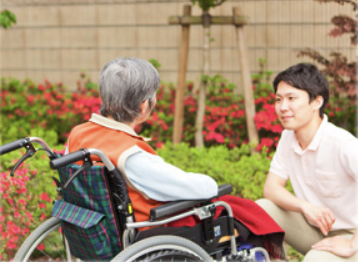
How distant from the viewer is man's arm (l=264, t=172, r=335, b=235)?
7.38 ft

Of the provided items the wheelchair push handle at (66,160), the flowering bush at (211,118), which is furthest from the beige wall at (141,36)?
the wheelchair push handle at (66,160)

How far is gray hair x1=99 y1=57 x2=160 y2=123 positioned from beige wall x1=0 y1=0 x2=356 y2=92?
3324mm

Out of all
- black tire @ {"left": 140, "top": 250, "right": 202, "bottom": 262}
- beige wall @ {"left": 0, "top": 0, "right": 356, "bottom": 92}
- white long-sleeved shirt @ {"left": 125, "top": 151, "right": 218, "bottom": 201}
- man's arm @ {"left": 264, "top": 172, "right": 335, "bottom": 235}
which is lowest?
black tire @ {"left": 140, "top": 250, "right": 202, "bottom": 262}

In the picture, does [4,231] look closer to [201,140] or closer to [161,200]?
[161,200]

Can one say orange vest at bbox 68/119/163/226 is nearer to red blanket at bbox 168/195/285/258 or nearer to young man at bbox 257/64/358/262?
red blanket at bbox 168/195/285/258

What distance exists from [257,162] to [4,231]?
176 centimetres

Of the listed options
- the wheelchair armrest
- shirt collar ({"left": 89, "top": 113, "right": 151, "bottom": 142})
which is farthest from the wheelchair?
shirt collar ({"left": 89, "top": 113, "right": 151, "bottom": 142})

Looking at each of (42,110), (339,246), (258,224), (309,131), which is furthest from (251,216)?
(42,110)

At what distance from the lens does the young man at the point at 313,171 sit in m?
2.26

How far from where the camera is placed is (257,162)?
12.5ft

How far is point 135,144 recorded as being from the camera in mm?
1938

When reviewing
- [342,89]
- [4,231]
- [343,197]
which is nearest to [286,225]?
[343,197]

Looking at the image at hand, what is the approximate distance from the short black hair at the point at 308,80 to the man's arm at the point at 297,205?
39cm

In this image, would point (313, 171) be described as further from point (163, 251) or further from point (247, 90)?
point (247, 90)
